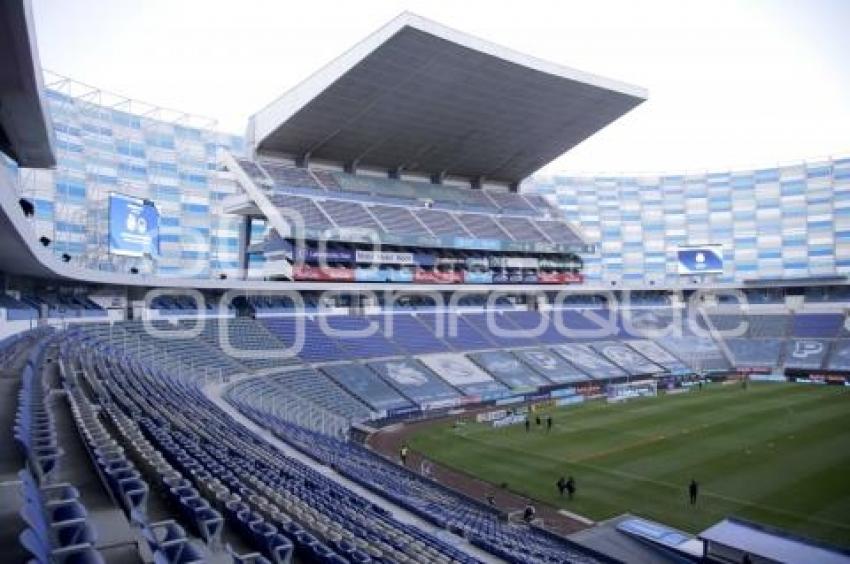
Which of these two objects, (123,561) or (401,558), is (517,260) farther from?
(123,561)

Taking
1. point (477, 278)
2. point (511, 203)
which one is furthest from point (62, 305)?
point (511, 203)

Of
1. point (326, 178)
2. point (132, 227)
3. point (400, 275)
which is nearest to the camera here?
point (132, 227)

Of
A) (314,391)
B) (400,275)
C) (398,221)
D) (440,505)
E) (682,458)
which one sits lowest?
(682,458)

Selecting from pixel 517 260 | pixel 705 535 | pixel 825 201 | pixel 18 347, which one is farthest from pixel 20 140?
pixel 825 201

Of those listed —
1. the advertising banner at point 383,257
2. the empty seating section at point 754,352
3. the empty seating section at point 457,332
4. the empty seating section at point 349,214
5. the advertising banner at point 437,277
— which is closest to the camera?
the empty seating section at point 457,332

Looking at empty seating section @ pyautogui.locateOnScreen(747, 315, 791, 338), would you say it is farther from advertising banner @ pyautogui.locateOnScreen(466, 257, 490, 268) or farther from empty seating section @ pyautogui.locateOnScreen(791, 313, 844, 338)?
advertising banner @ pyautogui.locateOnScreen(466, 257, 490, 268)

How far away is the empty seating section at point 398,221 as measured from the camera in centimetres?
5334

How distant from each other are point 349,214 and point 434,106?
11625 mm

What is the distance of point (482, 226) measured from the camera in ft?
196

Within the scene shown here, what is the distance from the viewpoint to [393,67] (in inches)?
1630

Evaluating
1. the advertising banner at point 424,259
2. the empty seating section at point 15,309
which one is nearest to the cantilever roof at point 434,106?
the advertising banner at point 424,259

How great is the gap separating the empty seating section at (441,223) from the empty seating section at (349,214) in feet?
19.0

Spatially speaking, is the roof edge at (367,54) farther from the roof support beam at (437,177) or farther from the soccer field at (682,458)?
the soccer field at (682,458)

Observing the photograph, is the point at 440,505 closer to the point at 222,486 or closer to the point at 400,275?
the point at 222,486
